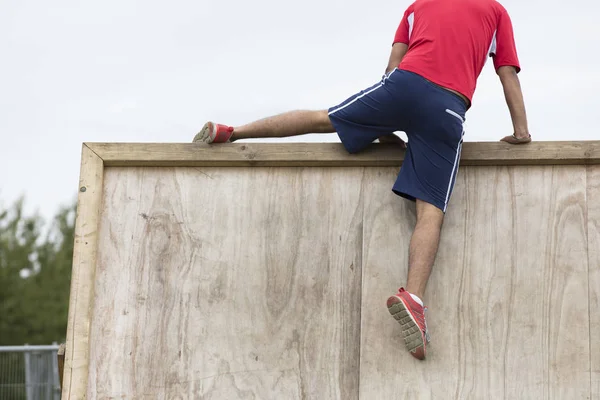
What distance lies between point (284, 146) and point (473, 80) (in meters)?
1.10

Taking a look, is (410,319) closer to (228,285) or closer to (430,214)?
(430,214)

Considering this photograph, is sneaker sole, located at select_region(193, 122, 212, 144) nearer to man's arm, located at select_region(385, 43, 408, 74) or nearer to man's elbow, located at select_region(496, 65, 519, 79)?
man's arm, located at select_region(385, 43, 408, 74)

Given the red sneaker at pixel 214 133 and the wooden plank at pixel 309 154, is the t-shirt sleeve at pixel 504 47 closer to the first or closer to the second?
the wooden plank at pixel 309 154

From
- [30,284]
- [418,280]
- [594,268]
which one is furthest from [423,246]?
[30,284]

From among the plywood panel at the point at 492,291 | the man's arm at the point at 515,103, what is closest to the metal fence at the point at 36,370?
the plywood panel at the point at 492,291

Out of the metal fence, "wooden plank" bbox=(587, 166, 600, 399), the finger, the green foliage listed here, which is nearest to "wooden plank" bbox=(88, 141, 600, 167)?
the finger

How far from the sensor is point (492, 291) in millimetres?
4879

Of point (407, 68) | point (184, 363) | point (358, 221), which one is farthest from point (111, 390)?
point (407, 68)

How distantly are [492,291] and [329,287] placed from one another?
868 mm

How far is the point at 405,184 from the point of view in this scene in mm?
4895

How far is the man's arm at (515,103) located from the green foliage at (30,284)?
27.9m

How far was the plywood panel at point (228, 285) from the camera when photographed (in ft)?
16.2

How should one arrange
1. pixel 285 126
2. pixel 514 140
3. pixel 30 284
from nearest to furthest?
pixel 514 140, pixel 285 126, pixel 30 284

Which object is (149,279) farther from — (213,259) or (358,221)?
(358,221)
